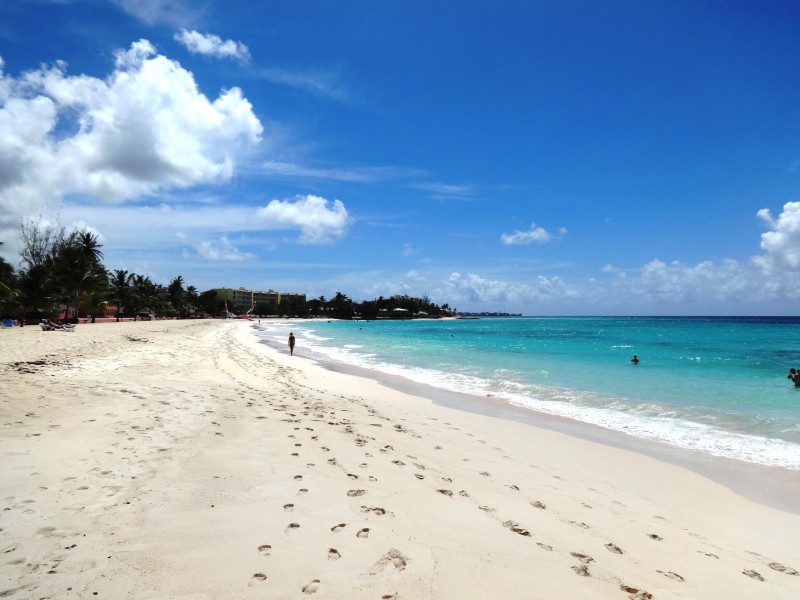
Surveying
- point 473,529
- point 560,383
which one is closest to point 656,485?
point 473,529

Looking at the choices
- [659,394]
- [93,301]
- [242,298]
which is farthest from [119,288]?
[242,298]

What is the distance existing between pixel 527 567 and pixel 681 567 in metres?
1.50

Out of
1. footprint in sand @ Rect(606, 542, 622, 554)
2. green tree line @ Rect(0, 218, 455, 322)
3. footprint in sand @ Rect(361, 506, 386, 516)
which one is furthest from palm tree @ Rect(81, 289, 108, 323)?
footprint in sand @ Rect(606, 542, 622, 554)

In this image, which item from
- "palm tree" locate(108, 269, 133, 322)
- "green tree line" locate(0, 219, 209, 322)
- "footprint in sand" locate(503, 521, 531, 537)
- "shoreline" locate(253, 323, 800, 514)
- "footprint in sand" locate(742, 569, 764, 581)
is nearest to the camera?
"footprint in sand" locate(742, 569, 764, 581)

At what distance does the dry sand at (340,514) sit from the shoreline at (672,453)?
0.41 metres

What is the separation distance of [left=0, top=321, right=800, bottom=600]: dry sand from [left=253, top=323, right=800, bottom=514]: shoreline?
0.41 metres

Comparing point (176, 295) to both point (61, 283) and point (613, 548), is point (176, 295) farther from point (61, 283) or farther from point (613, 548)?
point (613, 548)

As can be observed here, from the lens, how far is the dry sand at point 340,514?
2.92 m

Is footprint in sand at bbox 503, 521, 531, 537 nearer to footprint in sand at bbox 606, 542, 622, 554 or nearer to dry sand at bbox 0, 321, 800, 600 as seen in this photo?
dry sand at bbox 0, 321, 800, 600

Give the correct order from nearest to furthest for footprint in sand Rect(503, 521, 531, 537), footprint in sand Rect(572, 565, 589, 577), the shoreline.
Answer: footprint in sand Rect(572, 565, 589, 577) → footprint in sand Rect(503, 521, 531, 537) → the shoreline

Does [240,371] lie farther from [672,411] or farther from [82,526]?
[672,411]

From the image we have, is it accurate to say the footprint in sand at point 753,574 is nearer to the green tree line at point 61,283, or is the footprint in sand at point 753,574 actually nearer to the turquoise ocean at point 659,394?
the turquoise ocean at point 659,394

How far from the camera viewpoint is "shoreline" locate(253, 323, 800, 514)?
6011 millimetres

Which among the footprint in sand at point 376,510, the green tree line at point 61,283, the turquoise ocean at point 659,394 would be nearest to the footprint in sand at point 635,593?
the footprint in sand at point 376,510
